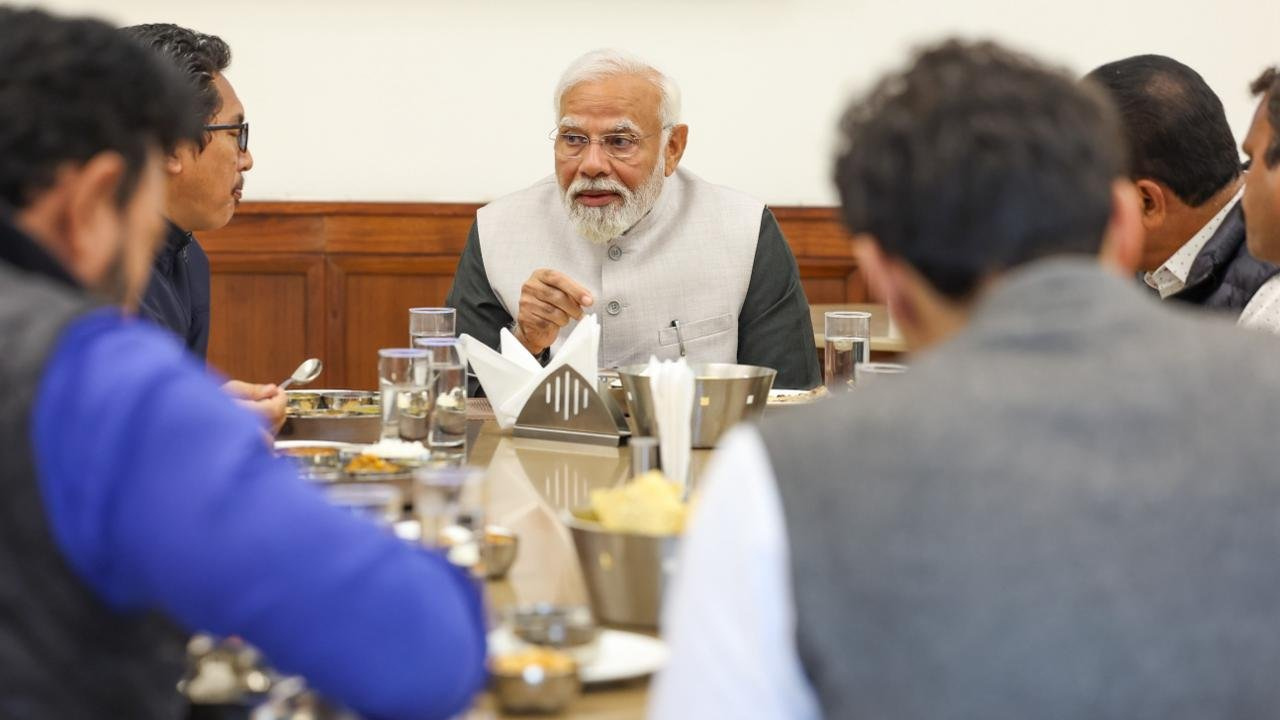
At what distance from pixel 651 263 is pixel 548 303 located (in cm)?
57

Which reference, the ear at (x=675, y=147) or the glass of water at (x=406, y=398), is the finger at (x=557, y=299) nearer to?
the glass of water at (x=406, y=398)

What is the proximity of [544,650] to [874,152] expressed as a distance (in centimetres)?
53

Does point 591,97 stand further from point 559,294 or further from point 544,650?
point 544,650

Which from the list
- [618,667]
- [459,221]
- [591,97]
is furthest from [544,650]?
[459,221]

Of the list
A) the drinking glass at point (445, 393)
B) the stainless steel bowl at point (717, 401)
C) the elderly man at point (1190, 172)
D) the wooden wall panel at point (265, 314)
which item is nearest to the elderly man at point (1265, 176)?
the elderly man at point (1190, 172)

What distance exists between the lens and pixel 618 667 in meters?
1.25

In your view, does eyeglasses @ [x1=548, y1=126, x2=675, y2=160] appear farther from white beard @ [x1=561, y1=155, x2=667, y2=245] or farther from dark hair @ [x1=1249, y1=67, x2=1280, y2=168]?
dark hair @ [x1=1249, y1=67, x2=1280, y2=168]

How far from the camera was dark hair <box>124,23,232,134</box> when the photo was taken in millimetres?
2859

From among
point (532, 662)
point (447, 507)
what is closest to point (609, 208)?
point (447, 507)

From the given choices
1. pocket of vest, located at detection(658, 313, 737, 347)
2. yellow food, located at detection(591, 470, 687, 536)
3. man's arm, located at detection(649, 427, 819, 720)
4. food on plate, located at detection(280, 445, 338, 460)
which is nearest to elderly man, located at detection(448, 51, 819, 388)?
pocket of vest, located at detection(658, 313, 737, 347)

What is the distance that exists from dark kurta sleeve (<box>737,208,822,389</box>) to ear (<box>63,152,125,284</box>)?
2.24 m

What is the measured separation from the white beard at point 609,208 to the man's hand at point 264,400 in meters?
1.05

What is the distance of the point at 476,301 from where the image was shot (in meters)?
3.34

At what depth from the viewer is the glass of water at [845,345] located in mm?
2574
